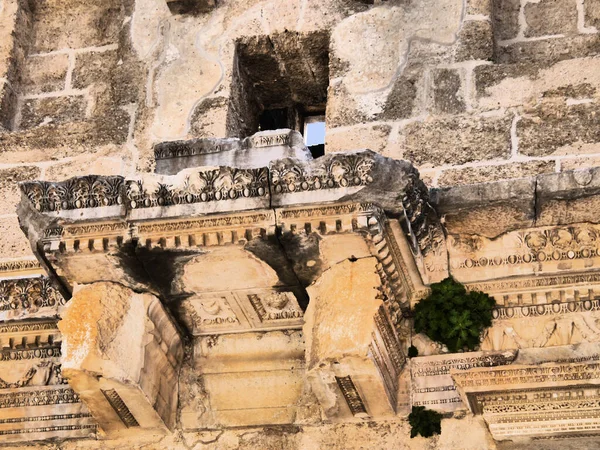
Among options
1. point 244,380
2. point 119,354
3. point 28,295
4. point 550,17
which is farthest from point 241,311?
point 550,17

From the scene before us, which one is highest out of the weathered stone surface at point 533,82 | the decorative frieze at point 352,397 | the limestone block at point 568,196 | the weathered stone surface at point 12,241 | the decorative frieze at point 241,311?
the weathered stone surface at point 533,82

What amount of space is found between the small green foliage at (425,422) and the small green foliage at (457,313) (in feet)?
1.21

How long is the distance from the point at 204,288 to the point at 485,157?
180 centimetres

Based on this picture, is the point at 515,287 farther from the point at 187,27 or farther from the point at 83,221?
the point at 187,27

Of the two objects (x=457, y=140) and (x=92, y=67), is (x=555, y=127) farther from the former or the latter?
(x=92, y=67)

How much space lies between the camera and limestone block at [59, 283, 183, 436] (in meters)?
7.02

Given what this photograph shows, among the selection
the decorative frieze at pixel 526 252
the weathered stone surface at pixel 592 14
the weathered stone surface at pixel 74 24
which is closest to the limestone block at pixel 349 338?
the decorative frieze at pixel 526 252

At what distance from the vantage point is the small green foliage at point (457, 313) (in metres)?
7.14

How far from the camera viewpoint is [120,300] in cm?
715

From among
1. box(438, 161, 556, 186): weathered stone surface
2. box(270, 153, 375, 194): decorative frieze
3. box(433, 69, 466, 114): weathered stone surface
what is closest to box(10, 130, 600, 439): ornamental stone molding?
box(270, 153, 375, 194): decorative frieze

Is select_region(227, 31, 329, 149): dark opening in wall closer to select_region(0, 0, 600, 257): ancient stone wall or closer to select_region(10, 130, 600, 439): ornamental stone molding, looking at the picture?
select_region(0, 0, 600, 257): ancient stone wall

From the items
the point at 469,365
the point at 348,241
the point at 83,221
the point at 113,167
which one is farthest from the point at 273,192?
the point at 113,167

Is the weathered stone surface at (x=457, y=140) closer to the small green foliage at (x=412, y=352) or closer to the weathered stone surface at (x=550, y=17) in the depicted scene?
the weathered stone surface at (x=550, y=17)

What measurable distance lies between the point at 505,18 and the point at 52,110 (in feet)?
10.2
